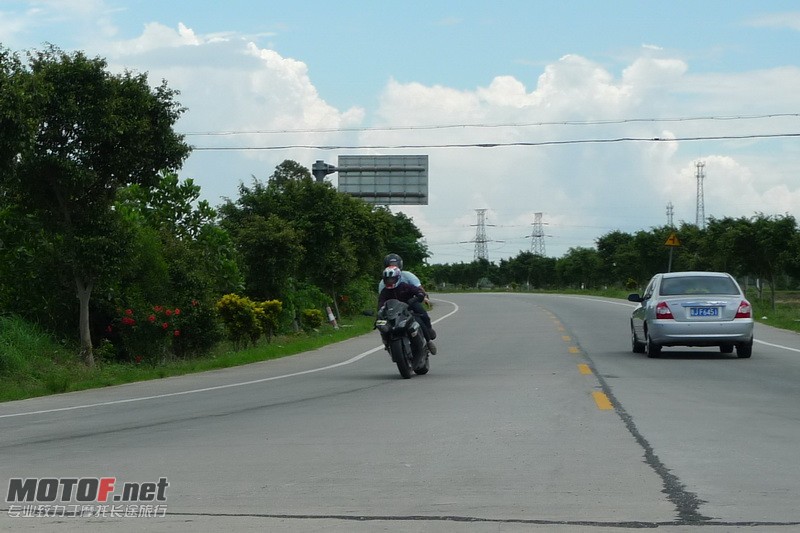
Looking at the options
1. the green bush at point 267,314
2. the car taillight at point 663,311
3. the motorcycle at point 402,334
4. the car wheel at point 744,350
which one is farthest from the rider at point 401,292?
the green bush at point 267,314

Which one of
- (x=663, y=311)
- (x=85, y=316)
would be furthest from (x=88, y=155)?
(x=663, y=311)

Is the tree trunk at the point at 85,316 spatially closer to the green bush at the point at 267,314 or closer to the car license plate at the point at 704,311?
the green bush at the point at 267,314

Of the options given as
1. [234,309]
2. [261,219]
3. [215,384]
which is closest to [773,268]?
[261,219]

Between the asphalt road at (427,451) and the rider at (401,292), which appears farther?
the rider at (401,292)

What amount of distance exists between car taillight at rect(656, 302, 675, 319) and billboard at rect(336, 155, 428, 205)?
30542 millimetres

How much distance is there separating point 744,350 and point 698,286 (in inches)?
55.4

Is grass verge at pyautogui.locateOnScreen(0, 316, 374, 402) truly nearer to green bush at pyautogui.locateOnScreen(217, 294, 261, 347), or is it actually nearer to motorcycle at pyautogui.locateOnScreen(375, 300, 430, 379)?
green bush at pyautogui.locateOnScreen(217, 294, 261, 347)

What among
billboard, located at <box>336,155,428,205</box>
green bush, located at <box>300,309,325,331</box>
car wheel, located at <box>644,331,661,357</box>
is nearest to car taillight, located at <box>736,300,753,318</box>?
car wheel, located at <box>644,331,661,357</box>

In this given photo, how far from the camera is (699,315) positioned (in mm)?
19688

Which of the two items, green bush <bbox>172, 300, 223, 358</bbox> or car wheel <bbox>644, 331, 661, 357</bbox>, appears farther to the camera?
green bush <bbox>172, 300, 223, 358</bbox>

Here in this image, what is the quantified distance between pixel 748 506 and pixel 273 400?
26.0 feet

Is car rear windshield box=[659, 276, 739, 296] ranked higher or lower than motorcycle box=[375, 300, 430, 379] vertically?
higher

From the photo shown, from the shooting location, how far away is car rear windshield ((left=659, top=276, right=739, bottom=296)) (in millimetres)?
20328

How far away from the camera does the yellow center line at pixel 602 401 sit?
12370mm
